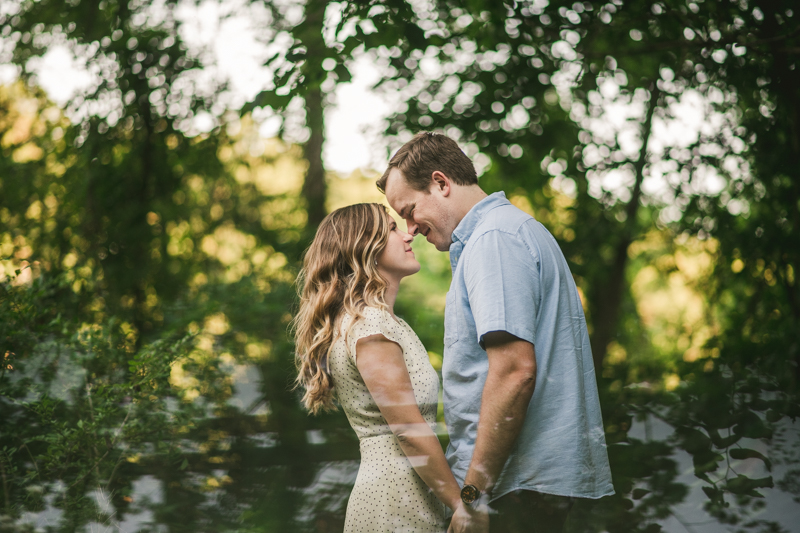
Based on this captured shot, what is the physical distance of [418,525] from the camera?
1.46m

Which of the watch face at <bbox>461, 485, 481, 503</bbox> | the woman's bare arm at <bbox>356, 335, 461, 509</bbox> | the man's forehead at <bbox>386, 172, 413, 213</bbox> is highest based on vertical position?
the man's forehead at <bbox>386, 172, 413, 213</bbox>

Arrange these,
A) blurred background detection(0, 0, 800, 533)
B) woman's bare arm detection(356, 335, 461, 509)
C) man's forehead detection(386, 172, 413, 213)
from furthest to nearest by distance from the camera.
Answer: blurred background detection(0, 0, 800, 533)
man's forehead detection(386, 172, 413, 213)
woman's bare arm detection(356, 335, 461, 509)

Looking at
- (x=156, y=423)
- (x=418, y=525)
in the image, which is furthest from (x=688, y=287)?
(x=156, y=423)

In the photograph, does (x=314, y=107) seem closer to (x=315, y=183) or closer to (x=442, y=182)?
(x=315, y=183)

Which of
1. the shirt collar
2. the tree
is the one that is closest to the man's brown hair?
the shirt collar

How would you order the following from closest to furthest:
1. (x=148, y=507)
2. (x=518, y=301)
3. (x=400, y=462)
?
1. (x=518, y=301)
2. (x=400, y=462)
3. (x=148, y=507)

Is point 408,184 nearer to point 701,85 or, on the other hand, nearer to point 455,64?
point 455,64

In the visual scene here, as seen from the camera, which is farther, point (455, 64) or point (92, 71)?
point (92, 71)

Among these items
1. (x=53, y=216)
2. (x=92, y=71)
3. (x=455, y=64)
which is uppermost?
(x=92, y=71)

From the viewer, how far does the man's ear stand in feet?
5.07

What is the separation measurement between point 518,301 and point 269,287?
3.00 m

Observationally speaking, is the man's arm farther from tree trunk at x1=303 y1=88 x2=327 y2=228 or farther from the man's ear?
tree trunk at x1=303 y1=88 x2=327 y2=228

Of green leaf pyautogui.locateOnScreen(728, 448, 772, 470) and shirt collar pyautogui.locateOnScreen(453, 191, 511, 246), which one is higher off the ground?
shirt collar pyautogui.locateOnScreen(453, 191, 511, 246)

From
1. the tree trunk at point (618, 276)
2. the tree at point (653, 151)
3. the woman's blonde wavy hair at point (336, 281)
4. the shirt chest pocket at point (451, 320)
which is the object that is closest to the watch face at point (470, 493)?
the shirt chest pocket at point (451, 320)
